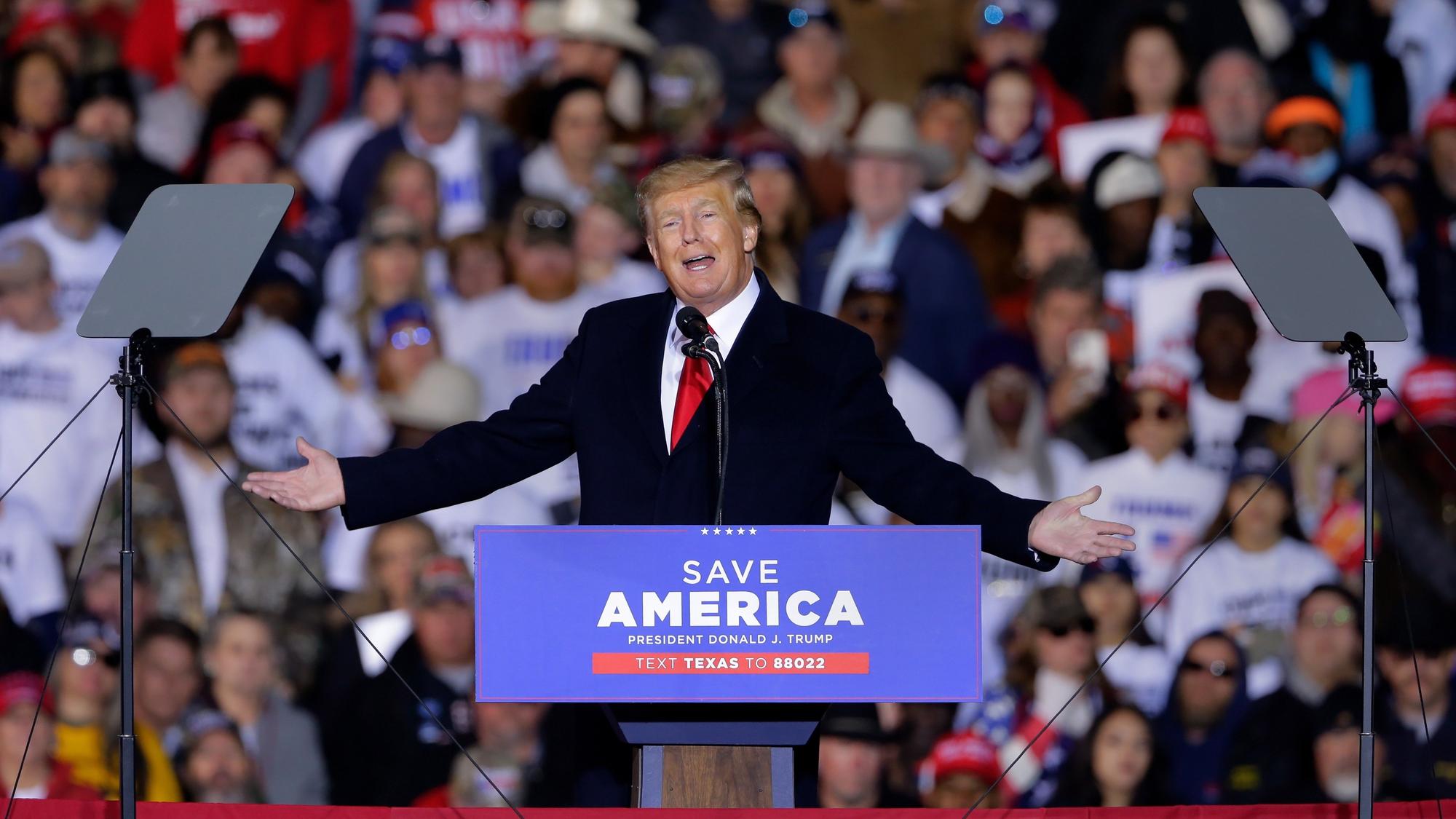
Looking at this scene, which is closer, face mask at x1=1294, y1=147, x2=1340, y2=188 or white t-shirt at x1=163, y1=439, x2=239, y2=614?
white t-shirt at x1=163, y1=439, x2=239, y2=614

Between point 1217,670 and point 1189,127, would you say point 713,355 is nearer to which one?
point 1217,670

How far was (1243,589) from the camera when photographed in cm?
448

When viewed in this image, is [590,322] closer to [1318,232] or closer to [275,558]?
[1318,232]

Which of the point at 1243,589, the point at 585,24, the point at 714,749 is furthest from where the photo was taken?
the point at 585,24

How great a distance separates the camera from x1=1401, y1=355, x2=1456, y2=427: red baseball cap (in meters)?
4.51

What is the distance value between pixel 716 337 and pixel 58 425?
2.77 meters

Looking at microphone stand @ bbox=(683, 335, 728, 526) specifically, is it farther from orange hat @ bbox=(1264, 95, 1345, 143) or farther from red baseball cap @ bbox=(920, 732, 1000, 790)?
orange hat @ bbox=(1264, 95, 1345, 143)

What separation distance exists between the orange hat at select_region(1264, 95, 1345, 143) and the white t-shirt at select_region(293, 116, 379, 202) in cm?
250

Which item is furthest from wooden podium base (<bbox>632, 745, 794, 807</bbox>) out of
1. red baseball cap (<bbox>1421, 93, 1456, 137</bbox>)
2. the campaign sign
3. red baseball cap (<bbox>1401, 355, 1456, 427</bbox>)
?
red baseball cap (<bbox>1421, 93, 1456, 137</bbox>)

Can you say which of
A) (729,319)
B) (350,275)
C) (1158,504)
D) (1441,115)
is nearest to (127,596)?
(729,319)

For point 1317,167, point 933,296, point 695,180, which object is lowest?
point 695,180

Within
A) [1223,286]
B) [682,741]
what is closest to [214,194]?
[682,741]

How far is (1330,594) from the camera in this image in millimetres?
4422

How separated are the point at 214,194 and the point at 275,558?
7.42 ft
